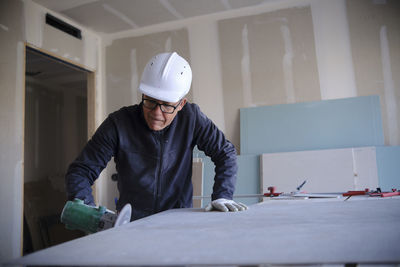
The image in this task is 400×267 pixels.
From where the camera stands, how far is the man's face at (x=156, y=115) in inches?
72.6

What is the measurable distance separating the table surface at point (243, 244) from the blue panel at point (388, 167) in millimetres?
2480

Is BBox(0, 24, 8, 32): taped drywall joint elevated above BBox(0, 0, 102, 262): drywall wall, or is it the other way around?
BBox(0, 24, 8, 32): taped drywall joint

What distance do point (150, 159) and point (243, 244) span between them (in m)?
1.18

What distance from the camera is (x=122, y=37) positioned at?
16.3ft

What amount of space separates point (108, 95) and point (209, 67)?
1646mm

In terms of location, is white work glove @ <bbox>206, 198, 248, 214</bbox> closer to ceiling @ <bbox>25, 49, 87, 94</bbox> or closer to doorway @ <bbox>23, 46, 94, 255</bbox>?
doorway @ <bbox>23, 46, 94, 255</bbox>

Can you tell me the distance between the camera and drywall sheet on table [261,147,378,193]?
338 centimetres

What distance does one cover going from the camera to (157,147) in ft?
6.24

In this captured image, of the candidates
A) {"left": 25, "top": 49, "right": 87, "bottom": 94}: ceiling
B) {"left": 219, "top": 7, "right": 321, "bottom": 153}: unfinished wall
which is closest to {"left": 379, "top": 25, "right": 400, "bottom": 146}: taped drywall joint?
{"left": 219, "top": 7, "right": 321, "bottom": 153}: unfinished wall

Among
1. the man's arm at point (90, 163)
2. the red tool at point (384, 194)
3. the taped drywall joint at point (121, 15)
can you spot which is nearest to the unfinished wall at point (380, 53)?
the red tool at point (384, 194)

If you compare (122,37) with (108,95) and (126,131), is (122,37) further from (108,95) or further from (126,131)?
(126,131)

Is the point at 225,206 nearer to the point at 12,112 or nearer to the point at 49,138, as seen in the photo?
the point at 12,112

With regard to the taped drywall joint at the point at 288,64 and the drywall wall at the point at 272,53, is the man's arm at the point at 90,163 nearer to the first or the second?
the drywall wall at the point at 272,53

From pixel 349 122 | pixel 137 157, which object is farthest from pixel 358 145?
pixel 137 157
